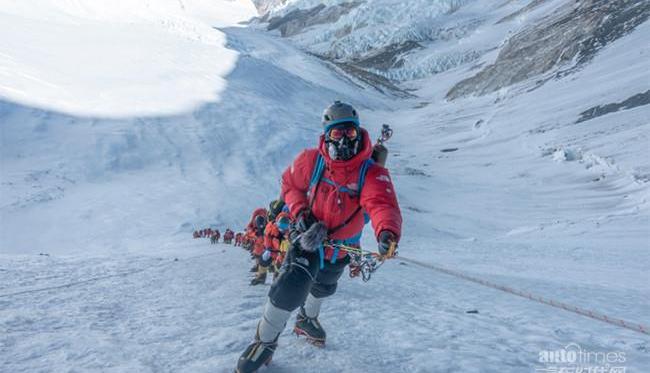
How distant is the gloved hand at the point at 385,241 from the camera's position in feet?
11.1

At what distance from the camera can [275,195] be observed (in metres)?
19.0

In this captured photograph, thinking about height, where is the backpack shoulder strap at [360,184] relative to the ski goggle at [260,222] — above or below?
above

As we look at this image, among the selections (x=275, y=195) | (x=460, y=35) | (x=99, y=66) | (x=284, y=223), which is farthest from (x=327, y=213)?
(x=460, y=35)

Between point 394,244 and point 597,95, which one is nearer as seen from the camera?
point 394,244

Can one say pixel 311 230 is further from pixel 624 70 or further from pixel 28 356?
pixel 624 70

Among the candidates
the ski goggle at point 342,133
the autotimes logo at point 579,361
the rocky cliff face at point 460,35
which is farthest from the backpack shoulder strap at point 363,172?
the rocky cliff face at point 460,35

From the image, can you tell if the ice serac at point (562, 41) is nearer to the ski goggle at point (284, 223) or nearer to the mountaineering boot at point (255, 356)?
the ski goggle at point (284, 223)

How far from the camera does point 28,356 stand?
3.48 m

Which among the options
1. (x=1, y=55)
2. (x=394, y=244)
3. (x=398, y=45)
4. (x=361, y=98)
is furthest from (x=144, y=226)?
(x=398, y=45)

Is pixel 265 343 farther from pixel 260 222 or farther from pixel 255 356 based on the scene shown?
pixel 260 222

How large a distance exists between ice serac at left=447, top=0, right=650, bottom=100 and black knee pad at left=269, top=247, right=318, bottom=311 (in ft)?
136

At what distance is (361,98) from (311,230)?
50.8 meters

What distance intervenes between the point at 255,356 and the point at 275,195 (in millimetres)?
15679

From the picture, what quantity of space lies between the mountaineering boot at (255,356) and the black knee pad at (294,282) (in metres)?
0.30
